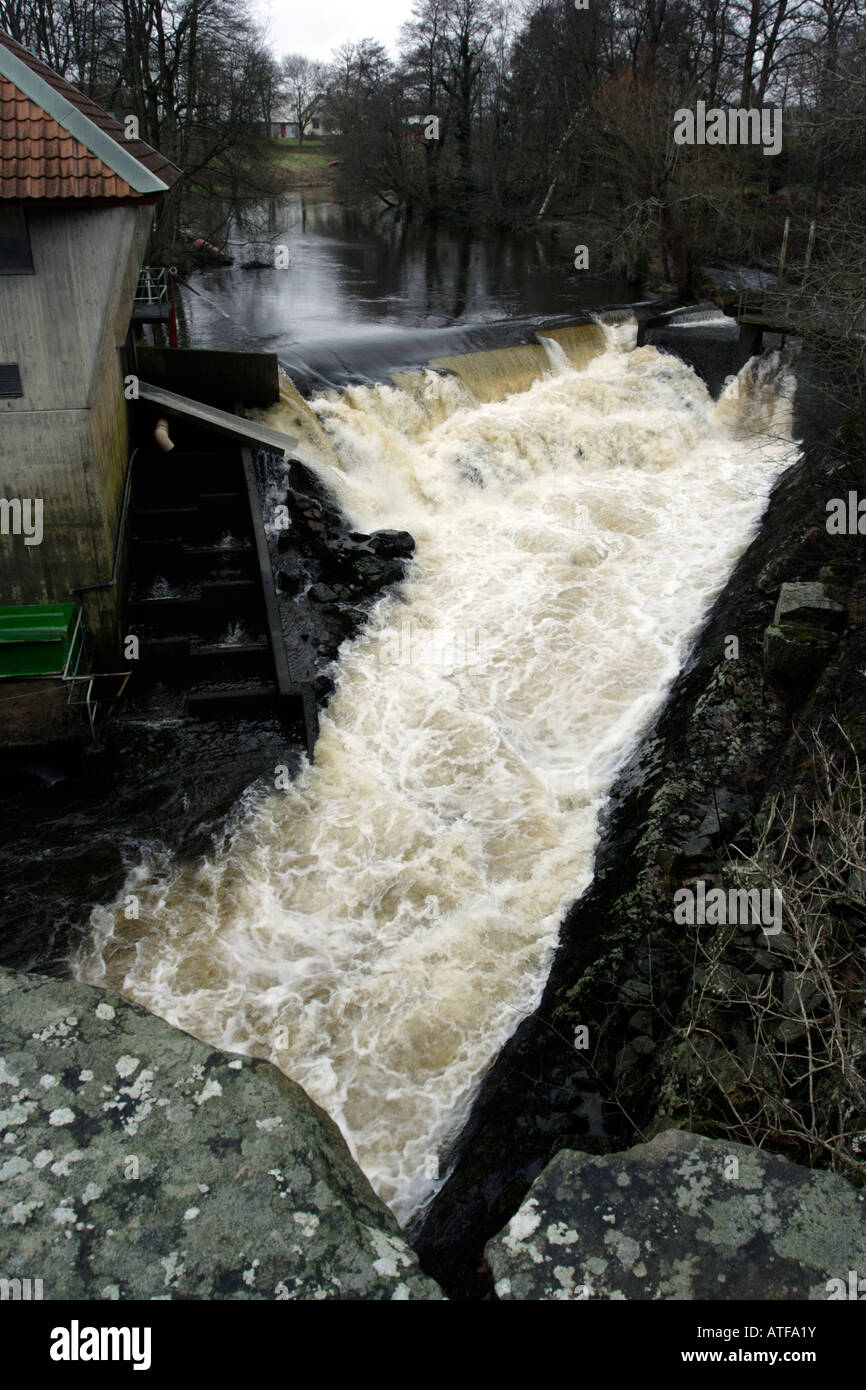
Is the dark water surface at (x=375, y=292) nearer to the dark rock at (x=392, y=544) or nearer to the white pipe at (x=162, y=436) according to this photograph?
the white pipe at (x=162, y=436)

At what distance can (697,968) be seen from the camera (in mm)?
6289

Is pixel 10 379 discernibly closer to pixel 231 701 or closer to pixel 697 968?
pixel 231 701

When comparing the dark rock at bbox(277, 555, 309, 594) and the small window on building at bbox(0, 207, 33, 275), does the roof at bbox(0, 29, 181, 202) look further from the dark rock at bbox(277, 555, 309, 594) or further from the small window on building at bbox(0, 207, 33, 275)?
the dark rock at bbox(277, 555, 309, 594)

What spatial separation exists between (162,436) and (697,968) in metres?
10.4

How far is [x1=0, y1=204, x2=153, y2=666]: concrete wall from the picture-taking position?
880cm

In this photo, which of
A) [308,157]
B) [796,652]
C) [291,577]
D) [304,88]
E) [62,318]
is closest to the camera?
[62,318]

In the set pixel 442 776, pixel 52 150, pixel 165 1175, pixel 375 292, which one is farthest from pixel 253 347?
pixel 165 1175

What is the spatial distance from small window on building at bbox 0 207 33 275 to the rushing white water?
5.58m

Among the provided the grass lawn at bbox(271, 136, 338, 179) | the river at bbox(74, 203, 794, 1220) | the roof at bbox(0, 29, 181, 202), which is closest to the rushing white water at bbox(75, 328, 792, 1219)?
the river at bbox(74, 203, 794, 1220)

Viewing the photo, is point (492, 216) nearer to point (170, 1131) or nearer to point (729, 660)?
point (729, 660)

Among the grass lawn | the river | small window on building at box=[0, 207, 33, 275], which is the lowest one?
the river

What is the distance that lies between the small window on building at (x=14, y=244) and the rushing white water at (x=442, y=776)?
18.3 ft
